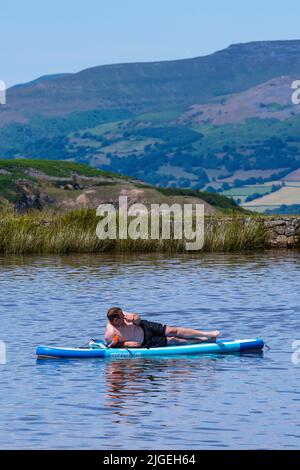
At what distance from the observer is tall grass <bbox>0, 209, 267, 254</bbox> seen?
1781 inches

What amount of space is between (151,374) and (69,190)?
2115 inches

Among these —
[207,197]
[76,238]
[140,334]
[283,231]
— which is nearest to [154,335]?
[140,334]

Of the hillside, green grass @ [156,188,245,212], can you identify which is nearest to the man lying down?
the hillside

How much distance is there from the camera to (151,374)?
72.5ft

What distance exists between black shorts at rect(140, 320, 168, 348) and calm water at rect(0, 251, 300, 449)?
0.47 m

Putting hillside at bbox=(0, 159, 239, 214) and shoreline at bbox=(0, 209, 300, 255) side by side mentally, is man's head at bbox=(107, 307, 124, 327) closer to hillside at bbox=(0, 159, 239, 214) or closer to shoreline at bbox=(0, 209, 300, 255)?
shoreline at bbox=(0, 209, 300, 255)

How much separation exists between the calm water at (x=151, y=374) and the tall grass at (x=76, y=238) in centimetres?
711

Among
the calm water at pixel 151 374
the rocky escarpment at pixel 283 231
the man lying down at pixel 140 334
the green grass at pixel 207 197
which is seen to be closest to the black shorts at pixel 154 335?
the man lying down at pixel 140 334

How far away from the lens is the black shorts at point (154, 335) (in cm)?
2389

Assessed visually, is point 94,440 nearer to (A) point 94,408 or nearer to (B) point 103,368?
(A) point 94,408

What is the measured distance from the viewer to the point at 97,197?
7388 centimetres

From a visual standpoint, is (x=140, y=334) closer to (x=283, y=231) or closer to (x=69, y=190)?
(x=283, y=231)

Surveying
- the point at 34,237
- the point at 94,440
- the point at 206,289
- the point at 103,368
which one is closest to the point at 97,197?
the point at 34,237

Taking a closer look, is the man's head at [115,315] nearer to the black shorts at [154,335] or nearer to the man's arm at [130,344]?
the man's arm at [130,344]
